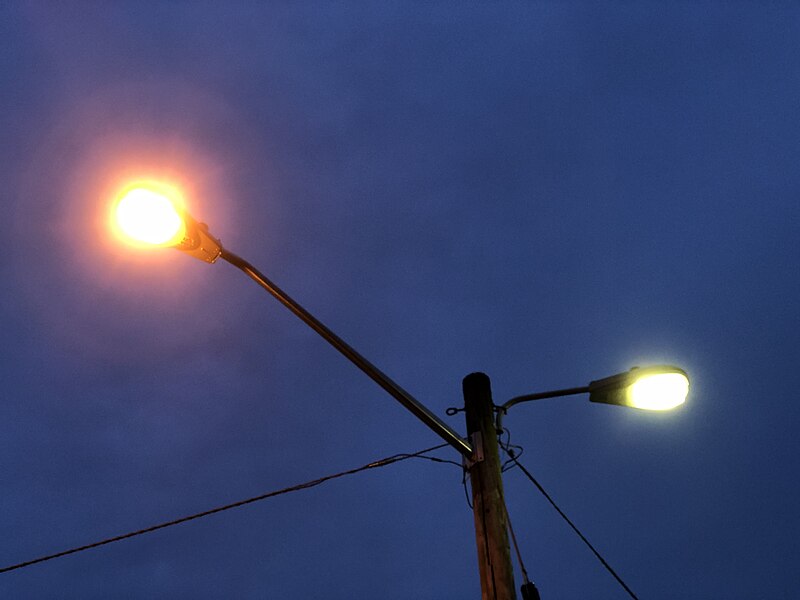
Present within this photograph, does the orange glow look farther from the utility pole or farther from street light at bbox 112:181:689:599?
the utility pole

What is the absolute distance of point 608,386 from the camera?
4980 mm

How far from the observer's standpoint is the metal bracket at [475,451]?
4578 millimetres

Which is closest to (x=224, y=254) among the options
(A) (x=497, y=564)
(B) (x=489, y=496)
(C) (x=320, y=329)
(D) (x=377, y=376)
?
(C) (x=320, y=329)

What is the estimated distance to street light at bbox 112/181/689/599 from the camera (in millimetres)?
4172

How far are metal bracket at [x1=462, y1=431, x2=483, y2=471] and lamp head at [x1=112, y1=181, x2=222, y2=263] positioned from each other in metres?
2.59

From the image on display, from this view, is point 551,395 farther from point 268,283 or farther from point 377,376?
point 268,283

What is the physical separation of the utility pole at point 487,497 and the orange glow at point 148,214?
2636mm

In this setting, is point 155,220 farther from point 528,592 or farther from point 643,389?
point 643,389

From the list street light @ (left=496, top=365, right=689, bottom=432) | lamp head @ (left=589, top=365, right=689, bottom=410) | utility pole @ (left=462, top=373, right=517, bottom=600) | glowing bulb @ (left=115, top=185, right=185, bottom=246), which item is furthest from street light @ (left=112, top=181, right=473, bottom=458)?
lamp head @ (left=589, top=365, right=689, bottom=410)

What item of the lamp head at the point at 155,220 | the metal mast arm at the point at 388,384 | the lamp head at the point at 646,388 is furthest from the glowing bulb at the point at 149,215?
the lamp head at the point at 646,388

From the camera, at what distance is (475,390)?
4980 mm

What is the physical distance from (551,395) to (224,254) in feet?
9.57

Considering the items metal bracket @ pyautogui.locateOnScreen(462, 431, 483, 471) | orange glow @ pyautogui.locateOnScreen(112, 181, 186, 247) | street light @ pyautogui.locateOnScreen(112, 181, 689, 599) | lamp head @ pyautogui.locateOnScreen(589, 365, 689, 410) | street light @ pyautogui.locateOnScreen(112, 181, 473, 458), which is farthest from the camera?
lamp head @ pyautogui.locateOnScreen(589, 365, 689, 410)

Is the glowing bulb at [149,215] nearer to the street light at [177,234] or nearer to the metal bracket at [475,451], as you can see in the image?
the street light at [177,234]
